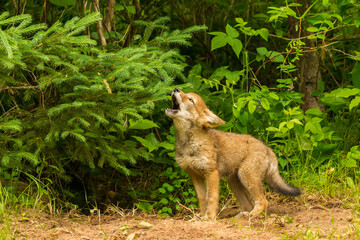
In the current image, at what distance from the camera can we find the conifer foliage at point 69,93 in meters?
4.88

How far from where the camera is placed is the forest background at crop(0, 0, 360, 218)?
16.5ft

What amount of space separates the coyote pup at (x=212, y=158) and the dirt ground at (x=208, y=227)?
11.8 inches

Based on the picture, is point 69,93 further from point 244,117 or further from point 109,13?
point 244,117

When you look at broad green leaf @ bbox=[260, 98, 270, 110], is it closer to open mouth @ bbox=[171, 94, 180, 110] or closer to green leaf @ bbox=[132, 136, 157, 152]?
open mouth @ bbox=[171, 94, 180, 110]

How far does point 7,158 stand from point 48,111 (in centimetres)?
61

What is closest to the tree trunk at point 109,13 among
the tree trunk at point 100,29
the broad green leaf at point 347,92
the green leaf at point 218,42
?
the tree trunk at point 100,29

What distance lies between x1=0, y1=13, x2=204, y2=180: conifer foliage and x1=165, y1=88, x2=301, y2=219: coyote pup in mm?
354

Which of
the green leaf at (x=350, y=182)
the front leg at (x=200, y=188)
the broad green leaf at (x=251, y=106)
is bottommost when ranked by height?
the green leaf at (x=350, y=182)

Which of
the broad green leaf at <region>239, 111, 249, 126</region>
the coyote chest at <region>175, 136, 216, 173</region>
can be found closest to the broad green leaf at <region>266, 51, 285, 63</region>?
the broad green leaf at <region>239, 111, 249, 126</region>

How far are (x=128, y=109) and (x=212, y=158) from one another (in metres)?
1.03

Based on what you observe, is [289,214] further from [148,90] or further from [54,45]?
[54,45]

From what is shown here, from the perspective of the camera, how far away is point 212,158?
17.3ft

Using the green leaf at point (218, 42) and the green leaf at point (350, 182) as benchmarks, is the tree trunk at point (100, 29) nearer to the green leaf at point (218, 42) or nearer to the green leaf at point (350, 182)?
the green leaf at point (218, 42)

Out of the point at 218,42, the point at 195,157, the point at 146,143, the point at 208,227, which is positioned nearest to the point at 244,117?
the point at 218,42
